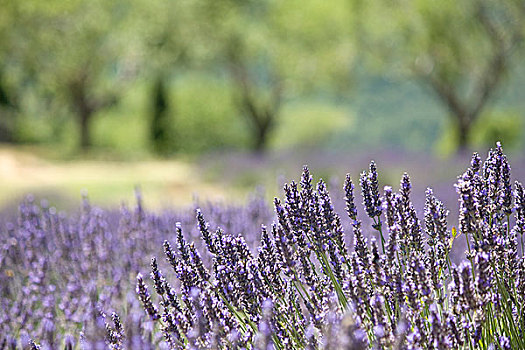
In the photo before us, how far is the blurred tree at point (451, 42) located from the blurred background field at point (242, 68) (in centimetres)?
4

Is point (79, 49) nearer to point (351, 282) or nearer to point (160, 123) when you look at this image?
point (160, 123)

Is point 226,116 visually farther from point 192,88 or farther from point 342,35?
point 342,35

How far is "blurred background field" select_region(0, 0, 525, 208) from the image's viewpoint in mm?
15406

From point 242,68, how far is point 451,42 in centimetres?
699

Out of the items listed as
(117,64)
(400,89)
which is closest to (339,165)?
(117,64)

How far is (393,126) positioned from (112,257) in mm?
51987

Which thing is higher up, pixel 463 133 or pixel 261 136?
pixel 261 136

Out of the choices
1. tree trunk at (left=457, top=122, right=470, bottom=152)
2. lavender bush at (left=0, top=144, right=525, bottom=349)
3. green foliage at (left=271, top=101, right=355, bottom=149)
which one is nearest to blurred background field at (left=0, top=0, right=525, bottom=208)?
tree trunk at (left=457, top=122, right=470, bottom=152)

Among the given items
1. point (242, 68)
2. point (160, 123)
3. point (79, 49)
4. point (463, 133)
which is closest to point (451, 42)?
point (463, 133)

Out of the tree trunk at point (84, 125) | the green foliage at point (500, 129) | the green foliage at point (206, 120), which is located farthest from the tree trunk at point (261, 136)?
the green foliage at point (500, 129)

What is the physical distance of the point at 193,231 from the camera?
3.99 meters

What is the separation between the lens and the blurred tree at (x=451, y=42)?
17.9 meters

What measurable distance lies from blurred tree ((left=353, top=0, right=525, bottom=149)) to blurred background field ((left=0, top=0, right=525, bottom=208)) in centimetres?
4

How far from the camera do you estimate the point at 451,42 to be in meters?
18.6
